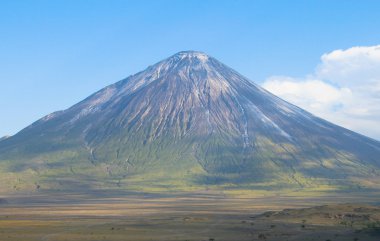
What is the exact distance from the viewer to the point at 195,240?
89.2 meters

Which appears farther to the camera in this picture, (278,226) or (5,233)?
(278,226)

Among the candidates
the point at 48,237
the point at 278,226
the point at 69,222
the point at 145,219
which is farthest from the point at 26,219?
the point at 278,226

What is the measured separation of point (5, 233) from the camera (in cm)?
9938

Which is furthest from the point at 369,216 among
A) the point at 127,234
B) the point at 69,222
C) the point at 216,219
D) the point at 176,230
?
Answer: the point at 69,222

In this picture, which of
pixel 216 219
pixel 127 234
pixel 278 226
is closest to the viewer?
pixel 127 234

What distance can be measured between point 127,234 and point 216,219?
3399 cm

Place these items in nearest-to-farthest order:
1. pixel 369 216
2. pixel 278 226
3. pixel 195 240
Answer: pixel 195 240 < pixel 278 226 < pixel 369 216

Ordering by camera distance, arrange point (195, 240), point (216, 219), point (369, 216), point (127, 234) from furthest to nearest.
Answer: point (216, 219) → point (369, 216) → point (127, 234) → point (195, 240)

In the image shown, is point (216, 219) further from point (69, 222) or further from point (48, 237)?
point (48, 237)

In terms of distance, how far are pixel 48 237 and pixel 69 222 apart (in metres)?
28.9

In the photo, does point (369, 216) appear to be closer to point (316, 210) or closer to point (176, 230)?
point (316, 210)

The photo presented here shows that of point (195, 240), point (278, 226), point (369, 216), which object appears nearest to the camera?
point (195, 240)

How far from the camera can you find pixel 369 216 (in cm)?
11775

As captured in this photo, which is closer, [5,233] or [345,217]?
[5,233]
